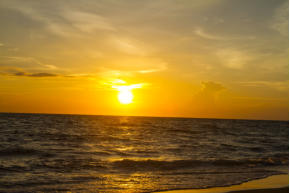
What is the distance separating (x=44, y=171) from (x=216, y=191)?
8.81 metres

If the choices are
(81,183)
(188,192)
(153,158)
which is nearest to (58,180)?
(81,183)

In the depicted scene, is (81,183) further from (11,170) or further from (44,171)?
(11,170)

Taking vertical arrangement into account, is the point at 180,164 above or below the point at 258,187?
below

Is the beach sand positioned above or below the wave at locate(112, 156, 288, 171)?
above

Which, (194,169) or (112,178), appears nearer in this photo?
(112,178)

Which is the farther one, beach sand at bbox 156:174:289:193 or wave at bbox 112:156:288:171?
wave at bbox 112:156:288:171

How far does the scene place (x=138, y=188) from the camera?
10.6m

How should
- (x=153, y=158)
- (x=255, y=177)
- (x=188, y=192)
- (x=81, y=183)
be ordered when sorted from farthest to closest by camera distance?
(x=153, y=158) → (x=255, y=177) → (x=81, y=183) → (x=188, y=192)

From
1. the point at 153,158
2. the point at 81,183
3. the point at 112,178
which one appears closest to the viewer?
the point at 81,183

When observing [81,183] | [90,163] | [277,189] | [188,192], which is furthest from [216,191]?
[90,163]

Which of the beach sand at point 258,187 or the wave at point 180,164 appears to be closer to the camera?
the beach sand at point 258,187

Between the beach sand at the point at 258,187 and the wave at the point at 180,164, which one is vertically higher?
the beach sand at the point at 258,187

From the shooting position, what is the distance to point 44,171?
1403 centimetres

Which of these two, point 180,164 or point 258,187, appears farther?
point 180,164
